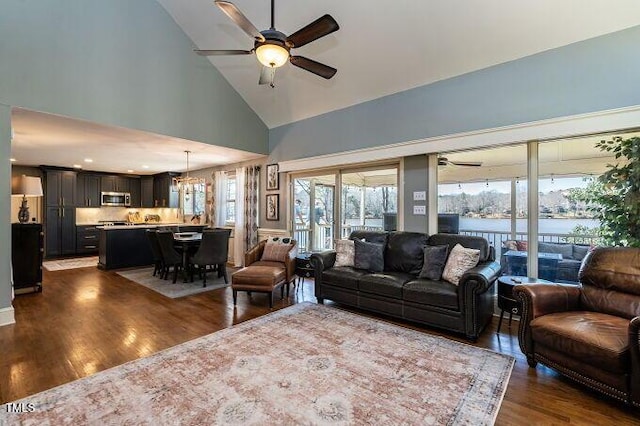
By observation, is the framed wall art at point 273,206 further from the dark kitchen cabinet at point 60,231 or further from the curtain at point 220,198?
the dark kitchen cabinet at point 60,231

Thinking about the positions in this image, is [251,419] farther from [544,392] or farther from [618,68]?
[618,68]

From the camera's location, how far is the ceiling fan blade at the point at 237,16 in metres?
2.30

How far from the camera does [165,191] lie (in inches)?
349

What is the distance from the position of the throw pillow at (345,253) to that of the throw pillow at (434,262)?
3.19 feet

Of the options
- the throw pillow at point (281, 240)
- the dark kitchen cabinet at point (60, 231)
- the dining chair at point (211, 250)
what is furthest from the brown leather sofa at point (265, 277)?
the dark kitchen cabinet at point (60, 231)

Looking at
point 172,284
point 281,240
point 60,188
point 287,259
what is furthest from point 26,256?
point 60,188

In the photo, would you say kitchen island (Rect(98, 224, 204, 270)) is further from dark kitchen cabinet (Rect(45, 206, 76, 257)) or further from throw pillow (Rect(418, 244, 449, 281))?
throw pillow (Rect(418, 244, 449, 281))

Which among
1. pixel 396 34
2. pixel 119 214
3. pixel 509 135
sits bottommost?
pixel 119 214

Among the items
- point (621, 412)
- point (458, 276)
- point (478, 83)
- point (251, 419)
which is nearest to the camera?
point (251, 419)

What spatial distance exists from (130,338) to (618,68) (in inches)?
223

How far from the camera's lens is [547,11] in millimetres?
2990

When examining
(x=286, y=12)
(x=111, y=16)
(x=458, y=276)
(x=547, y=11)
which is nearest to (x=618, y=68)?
(x=547, y=11)

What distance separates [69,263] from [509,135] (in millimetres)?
9380

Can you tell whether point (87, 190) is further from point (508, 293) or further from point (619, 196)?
point (619, 196)
